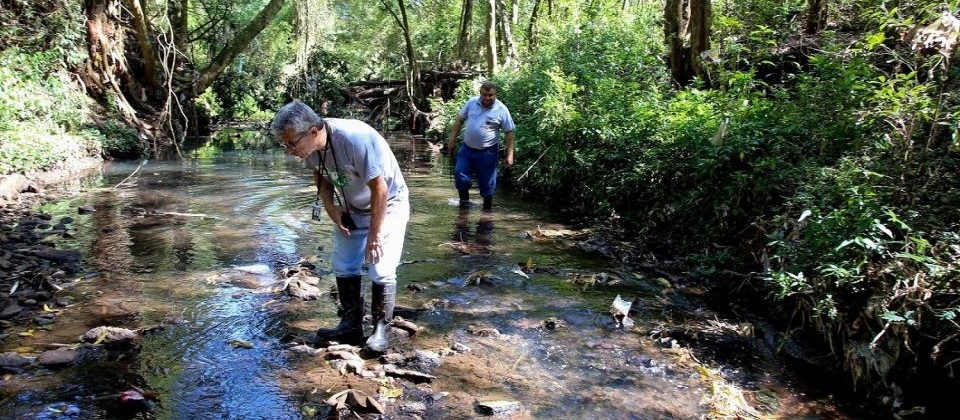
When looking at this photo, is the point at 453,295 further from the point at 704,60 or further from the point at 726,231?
the point at 704,60

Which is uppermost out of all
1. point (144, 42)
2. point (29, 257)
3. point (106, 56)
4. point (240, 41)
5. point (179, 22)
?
point (179, 22)

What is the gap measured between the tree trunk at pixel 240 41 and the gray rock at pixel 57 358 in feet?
49.3

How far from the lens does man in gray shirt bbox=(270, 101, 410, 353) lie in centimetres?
370

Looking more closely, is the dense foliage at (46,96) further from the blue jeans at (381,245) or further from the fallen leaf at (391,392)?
the fallen leaf at (391,392)

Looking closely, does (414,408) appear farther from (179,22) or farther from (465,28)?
(465,28)

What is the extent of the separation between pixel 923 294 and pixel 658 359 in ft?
5.20

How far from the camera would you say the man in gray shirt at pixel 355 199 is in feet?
12.1

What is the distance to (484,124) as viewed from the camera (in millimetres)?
8633

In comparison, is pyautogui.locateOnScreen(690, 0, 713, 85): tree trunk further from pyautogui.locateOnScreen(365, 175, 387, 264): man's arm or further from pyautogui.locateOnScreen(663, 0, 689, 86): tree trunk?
pyautogui.locateOnScreen(365, 175, 387, 264): man's arm

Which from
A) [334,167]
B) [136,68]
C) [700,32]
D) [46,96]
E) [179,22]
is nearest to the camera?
[334,167]

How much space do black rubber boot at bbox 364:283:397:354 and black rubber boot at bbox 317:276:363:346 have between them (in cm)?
19

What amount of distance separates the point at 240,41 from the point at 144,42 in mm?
2489

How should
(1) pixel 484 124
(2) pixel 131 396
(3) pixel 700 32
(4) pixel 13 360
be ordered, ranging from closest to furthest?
(2) pixel 131 396 < (4) pixel 13 360 < (1) pixel 484 124 < (3) pixel 700 32

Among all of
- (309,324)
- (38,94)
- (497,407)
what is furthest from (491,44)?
(497,407)
